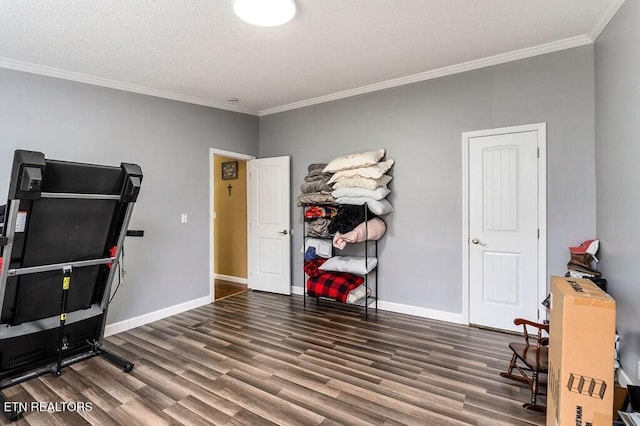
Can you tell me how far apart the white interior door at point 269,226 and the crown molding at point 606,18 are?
3.55 m

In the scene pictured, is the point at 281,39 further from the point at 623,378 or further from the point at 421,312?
the point at 623,378

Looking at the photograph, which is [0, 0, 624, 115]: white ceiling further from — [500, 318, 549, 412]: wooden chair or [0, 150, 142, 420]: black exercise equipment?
[500, 318, 549, 412]: wooden chair

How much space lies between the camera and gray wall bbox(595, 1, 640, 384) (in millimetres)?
2074

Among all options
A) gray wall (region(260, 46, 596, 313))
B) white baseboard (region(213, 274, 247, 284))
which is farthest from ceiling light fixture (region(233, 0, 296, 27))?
white baseboard (region(213, 274, 247, 284))

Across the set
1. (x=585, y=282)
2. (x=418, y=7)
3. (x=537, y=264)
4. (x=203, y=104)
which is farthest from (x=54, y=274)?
(x=537, y=264)

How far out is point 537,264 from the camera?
10.3 ft

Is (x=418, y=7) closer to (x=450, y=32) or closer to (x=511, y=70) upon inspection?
(x=450, y=32)

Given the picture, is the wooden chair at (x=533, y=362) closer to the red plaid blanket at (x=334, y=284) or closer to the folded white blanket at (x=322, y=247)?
the red plaid blanket at (x=334, y=284)

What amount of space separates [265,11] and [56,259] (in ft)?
7.74

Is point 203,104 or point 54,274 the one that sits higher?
point 203,104

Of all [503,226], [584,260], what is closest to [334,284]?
[503,226]

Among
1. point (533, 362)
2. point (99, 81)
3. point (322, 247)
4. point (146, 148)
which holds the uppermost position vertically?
point (99, 81)

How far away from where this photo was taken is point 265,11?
224cm

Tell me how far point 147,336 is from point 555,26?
4.75m
